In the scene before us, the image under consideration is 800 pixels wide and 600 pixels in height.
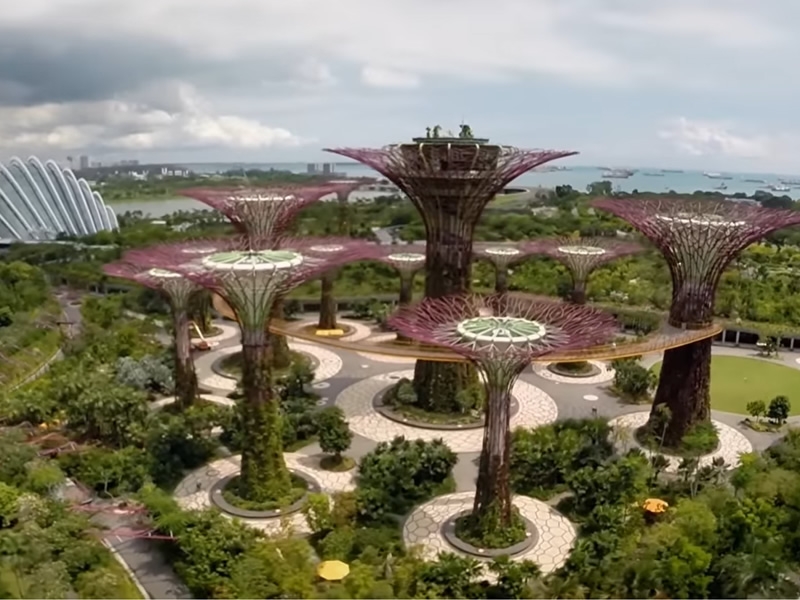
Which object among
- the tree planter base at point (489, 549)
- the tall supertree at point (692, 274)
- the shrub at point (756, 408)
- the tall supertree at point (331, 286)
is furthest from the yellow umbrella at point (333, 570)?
the tall supertree at point (331, 286)

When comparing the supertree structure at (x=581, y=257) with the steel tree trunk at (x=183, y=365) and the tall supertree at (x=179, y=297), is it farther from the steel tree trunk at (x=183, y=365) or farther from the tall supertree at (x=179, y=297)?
the steel tree trunk at (x=183, y=365)

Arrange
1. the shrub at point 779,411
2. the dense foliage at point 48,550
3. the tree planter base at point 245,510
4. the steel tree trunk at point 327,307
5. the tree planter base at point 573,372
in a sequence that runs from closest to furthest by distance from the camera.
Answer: the dense foliage at point 48,550
the tree planter base at point 245,510
the shrub at point 779,411
the tree planter base at point 573,372
the steel tree trunk at point 327,307

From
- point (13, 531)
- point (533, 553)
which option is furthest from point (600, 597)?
point (13, 531)

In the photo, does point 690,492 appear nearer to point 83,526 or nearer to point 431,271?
point 431,271

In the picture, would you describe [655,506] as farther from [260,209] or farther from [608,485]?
[260,209]

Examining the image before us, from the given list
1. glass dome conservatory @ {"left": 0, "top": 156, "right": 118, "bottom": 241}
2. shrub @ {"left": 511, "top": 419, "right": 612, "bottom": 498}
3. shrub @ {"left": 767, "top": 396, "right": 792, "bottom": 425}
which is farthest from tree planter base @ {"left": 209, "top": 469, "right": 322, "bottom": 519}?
glass dome conservatory @ {"left": 0, "top": 156, "right": 118, "bottom": 241}
